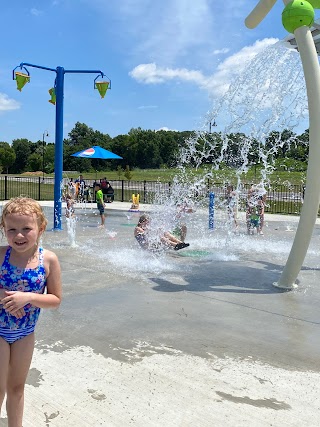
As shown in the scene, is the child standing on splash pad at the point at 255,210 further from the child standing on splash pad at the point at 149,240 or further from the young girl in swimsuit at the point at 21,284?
the young girl in swimsuit at the point at 21,284

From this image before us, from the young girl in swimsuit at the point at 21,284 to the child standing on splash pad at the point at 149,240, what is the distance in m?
6.03

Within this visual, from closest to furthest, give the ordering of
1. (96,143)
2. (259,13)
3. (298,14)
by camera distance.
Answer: (298,14), (259,13), (96,143)

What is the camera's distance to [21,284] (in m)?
2.35

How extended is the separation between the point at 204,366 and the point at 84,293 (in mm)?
2585

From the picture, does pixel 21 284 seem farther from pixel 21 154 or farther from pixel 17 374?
pixel 21 154

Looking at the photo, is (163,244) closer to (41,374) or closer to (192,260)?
(192,260)

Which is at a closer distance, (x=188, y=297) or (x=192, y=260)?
(x=188, y=297)

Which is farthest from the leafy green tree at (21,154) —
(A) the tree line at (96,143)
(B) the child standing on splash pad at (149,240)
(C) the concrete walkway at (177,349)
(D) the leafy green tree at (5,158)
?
(C) the concrete walkway at (177,349)

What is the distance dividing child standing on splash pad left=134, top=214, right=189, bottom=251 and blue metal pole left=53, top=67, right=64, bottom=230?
3876 mm

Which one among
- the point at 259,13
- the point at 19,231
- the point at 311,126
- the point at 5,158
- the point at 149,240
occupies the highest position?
the point at 5,158

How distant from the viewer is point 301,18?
18.9 ft

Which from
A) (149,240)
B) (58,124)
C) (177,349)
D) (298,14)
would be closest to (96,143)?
(58,124)

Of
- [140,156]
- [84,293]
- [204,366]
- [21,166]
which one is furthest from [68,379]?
[21,166]

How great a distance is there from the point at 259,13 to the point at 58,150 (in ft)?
22.0
